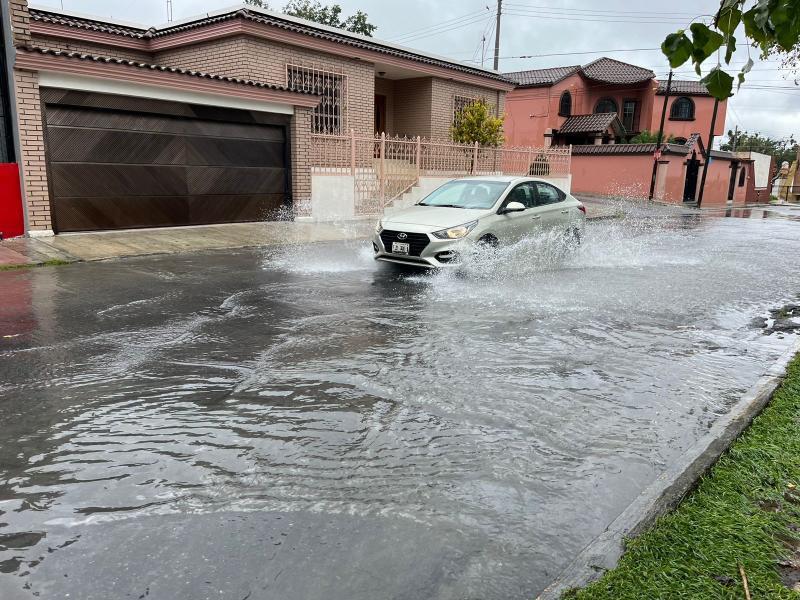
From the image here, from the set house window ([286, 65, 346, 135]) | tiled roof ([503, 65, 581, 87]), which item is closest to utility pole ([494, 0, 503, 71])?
tiled roof ([503, 65, 581, 87])

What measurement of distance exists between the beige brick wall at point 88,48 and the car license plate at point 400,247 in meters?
12.5

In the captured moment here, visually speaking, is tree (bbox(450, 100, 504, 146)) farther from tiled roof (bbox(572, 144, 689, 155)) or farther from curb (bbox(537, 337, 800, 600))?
curb (bbox(537, 337, 800, 600))

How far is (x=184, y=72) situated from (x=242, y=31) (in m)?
3.75

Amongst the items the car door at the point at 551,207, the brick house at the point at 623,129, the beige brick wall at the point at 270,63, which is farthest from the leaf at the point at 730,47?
the brick house at the point at 623,129

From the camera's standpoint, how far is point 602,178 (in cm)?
3709

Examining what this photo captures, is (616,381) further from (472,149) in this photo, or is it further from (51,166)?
(472,149)

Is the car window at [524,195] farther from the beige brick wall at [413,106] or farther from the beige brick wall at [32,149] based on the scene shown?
the beige brick wall at [413,106]

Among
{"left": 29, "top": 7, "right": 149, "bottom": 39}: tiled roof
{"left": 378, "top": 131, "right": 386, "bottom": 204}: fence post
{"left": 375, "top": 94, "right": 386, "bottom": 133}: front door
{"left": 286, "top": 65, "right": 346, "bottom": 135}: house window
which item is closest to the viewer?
{"left": 29, "top": 7, "right": 149, "bottom": 39}: tiled roof

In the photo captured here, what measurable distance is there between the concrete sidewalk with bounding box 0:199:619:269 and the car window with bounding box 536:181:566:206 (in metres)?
4.70

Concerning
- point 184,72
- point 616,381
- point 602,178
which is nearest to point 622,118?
point 602,178

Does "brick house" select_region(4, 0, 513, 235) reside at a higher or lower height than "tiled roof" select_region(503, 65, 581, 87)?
lower

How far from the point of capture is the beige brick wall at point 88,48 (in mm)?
17531

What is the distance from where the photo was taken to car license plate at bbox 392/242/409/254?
9.44 meters

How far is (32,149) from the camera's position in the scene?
11.8 meters
